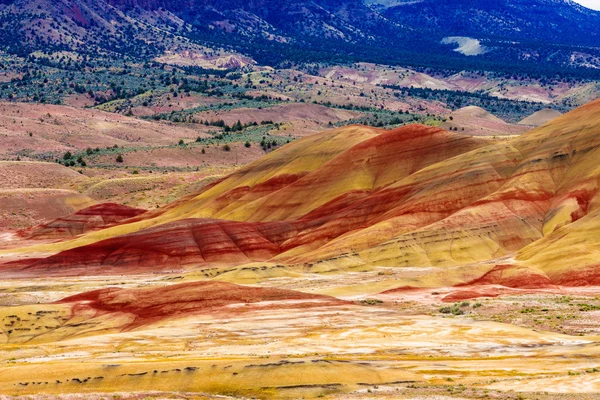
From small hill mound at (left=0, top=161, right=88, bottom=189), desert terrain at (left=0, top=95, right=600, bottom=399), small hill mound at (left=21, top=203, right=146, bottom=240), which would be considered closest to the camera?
desert terrain at (left=0, top=95, right=600, bottom=399)

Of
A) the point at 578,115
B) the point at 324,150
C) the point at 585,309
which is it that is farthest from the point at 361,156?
the point at 585,309

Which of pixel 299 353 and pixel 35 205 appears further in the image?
pixel 35 205

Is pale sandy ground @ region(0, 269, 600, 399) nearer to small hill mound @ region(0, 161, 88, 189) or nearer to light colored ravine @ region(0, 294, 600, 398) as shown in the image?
light colored ravine @ region(0, 294, 600, 398)

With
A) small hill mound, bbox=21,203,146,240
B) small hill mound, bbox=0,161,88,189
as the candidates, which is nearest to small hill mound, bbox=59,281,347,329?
small hill mound, bbox=21,203,146,240

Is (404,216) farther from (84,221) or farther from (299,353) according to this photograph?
(84,221)

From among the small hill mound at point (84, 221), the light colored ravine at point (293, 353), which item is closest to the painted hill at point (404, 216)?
the small hill mound at point (84, 221)

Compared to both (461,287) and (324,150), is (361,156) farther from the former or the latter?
(461,287)

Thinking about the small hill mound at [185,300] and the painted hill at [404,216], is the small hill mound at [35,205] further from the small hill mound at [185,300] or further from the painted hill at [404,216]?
the small hill mound at [185,300]

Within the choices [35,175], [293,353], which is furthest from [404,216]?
[35,175]
